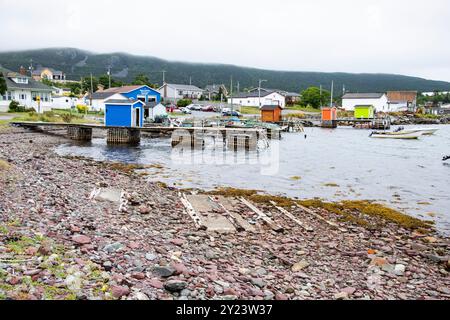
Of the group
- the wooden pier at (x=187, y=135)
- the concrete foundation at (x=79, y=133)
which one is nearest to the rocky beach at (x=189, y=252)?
the wooden pier at (x=187, y=135)

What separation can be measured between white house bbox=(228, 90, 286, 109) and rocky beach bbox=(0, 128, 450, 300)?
99099mm

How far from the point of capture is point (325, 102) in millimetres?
111000

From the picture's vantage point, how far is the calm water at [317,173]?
16.9 metres

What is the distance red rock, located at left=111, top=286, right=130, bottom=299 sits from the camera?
5288 millimetres

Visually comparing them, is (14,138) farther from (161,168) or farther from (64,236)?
(64,236)

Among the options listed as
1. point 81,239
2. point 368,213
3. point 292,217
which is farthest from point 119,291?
point 368,213

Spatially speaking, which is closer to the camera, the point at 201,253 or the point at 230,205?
the point at 201,253

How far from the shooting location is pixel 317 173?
23047 mm

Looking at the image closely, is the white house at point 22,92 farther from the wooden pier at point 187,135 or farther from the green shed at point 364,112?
the green shed at point 364,112

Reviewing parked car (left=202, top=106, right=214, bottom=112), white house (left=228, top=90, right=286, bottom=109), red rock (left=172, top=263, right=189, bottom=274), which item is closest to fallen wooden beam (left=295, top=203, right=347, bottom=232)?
red rock (left=172, top=263, right=189, bottom=274)

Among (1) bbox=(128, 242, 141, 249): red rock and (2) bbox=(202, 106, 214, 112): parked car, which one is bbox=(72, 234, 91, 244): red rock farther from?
(2) bbox=(202, 106, 214, 112): parked car
